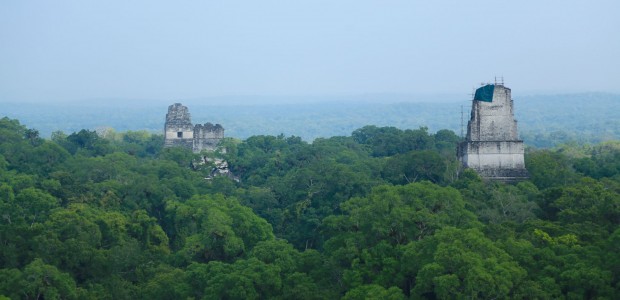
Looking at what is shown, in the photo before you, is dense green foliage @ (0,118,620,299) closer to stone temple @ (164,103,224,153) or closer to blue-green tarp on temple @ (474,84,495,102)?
blue-green tarp on temple @ (474,84,495,102)

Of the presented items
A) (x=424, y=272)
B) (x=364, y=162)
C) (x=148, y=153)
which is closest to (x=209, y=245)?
(x=424, y=272)

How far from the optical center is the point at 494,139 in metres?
37.5

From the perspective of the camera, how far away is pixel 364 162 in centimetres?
4366

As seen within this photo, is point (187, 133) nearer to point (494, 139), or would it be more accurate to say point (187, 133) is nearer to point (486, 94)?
point (494, 139)

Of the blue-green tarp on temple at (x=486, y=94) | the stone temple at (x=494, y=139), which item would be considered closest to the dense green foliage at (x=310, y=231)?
the stone temple at (x=494, y=139)

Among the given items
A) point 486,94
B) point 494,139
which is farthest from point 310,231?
point 486,94

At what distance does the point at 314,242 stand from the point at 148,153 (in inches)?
1111

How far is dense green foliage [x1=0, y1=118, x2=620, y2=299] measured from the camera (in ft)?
80.6

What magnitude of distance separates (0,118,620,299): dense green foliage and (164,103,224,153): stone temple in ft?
35.4

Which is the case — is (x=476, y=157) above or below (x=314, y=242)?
above

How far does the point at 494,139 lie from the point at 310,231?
710cm

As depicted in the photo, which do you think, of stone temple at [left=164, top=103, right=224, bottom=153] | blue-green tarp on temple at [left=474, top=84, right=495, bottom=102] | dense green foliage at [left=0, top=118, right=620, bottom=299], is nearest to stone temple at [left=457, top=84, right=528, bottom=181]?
blue-green tarp on temple at [left=474, top=84, right=495, bottom=102]

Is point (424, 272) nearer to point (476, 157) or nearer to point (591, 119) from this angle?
point (476, 157)

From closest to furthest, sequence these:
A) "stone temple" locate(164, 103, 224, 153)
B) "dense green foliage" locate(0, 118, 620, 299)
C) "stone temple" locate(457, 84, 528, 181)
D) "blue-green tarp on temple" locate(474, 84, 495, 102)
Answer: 1. "dense green foliage" locate(0, 118, 620, 299)
2. "blue-green tarp on temple" locate(474, 84, 495, 102)
3. "stone temple" locate(457, 84, 528, 181)
4. "stone temple" locate(164, 103, 224, 153)
